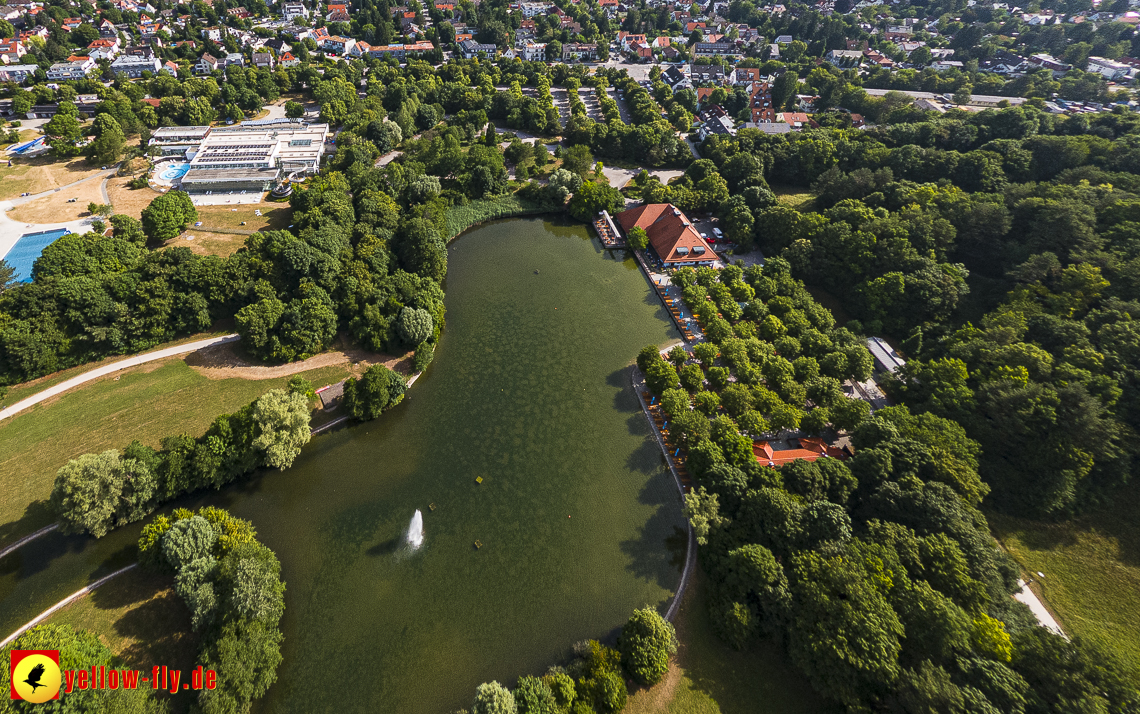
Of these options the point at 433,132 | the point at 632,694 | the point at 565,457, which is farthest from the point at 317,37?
the point at 632,694

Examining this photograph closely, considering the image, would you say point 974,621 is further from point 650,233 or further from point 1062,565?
point 650,233

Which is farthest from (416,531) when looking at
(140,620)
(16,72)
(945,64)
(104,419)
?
(945,64)

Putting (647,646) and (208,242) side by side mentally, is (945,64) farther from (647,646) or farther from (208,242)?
(208,242)

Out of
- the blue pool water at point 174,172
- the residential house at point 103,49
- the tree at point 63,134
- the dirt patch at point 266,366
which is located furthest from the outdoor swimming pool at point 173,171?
the residential house at point 103,49

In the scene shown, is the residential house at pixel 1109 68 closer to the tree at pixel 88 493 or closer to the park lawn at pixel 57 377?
the park lawn at pixel 57 377

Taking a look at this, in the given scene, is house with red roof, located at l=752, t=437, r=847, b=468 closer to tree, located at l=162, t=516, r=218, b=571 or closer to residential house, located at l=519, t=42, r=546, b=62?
tree, located at l=162, t=516, r=218, b=571
